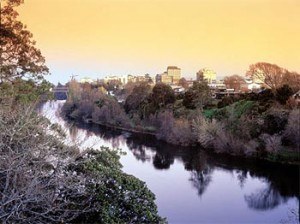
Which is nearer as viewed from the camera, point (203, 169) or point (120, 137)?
point (203, 169)

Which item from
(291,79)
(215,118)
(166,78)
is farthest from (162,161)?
(166,78)

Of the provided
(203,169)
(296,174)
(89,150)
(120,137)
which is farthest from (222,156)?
(89,150)

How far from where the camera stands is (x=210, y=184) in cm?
1281

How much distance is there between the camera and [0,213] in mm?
3547

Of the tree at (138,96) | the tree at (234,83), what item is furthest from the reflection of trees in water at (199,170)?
the tree at (234,83)

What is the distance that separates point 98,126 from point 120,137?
17.9 ft

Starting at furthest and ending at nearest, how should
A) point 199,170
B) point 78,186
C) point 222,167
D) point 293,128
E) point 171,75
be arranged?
point 171,75, point 293,128, point 222,167, point 199,170, point 78,186

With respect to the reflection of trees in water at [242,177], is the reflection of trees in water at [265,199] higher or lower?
lower

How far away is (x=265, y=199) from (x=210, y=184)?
1.99 m

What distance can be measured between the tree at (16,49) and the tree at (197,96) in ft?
51.9

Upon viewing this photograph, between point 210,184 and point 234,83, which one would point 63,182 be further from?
point 234,83

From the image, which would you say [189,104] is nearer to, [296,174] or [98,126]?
[98,126]

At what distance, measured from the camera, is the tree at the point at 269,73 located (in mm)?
24219

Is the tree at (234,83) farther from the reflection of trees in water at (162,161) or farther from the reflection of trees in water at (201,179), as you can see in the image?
the reflection of trees in water at (201,179)
